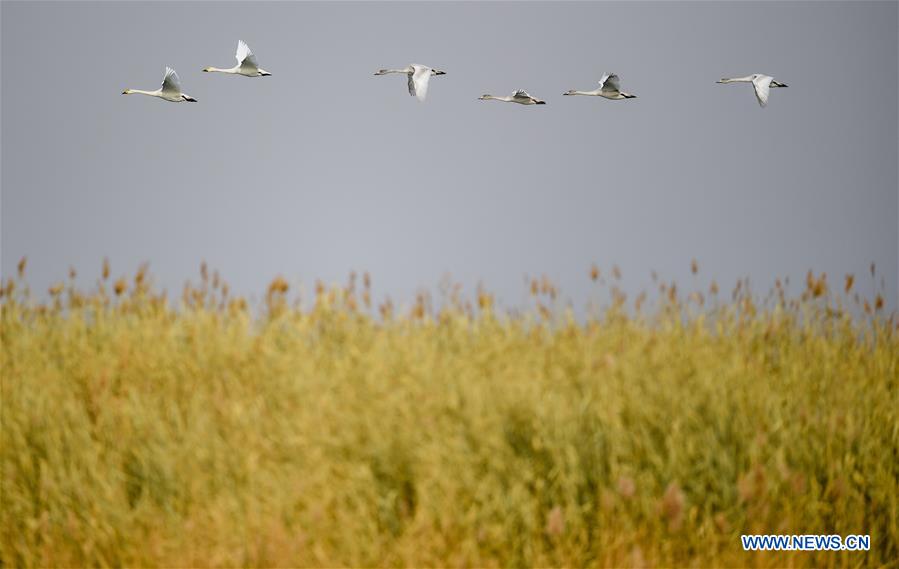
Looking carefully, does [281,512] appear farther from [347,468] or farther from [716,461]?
[716,461]

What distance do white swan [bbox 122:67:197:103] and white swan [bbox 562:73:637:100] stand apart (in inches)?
139

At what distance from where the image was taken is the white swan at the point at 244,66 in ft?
26.5

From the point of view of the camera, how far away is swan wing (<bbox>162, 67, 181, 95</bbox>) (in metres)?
7.70

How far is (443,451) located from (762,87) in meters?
6.00

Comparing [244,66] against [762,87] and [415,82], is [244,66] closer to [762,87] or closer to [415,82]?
[415,82]

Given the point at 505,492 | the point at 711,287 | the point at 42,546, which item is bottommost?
the point at 42,546

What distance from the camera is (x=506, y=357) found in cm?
555

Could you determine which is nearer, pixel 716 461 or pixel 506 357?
pixel 716 461

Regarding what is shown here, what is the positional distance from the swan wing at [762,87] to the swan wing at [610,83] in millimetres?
1277

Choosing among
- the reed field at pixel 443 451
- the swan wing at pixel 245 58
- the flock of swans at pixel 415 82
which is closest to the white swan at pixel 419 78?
the flock of swans at pixel 415 82

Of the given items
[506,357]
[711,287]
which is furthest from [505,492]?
[711,287]

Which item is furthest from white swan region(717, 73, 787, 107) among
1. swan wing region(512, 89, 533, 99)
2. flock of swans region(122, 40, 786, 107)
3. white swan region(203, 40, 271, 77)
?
white swan region(203, 40, 271, 77)

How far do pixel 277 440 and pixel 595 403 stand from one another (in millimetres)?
1600

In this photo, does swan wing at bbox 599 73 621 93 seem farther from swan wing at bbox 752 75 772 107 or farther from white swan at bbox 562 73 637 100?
swan wing at bbox 752 75 772 107
